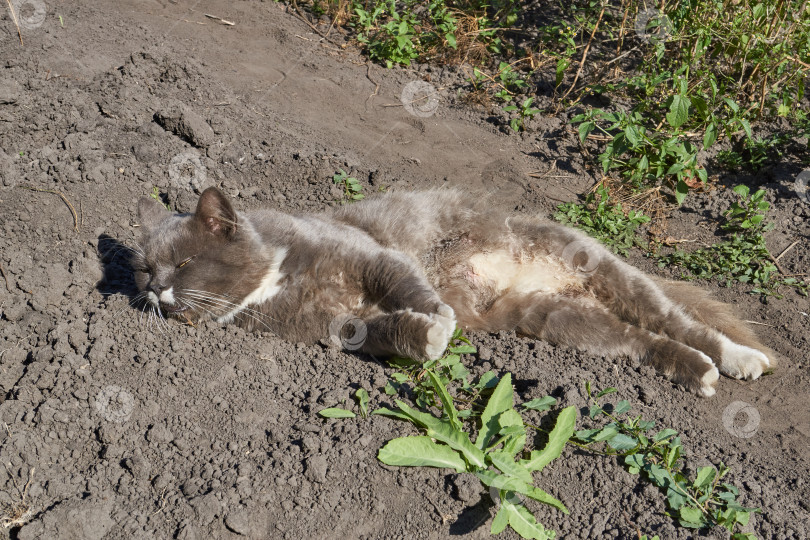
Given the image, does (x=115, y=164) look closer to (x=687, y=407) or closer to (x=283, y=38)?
(x=283, y=38)

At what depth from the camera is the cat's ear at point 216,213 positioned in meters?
2.98

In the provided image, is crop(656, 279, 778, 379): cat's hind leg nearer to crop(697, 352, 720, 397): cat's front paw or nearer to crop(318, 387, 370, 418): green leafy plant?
crop(697, 352, 720, 397): cat's front paw

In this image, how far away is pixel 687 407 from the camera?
117 inches

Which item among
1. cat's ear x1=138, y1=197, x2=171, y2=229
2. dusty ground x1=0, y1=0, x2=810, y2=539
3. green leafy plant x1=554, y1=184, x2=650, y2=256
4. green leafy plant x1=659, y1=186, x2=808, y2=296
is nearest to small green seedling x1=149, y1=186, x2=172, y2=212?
dusty ground x1=0, y1=0, x2=810, y2=539

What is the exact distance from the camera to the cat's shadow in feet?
11.3

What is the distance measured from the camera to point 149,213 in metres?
3.34

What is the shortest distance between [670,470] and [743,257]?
2013 mm

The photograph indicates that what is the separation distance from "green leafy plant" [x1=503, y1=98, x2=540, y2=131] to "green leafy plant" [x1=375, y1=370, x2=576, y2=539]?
2.75 metres

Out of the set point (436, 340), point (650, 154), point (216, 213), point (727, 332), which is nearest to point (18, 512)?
point (216, 213)

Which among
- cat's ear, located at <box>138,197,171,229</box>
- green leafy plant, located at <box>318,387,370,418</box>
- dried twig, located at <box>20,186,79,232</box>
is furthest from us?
dried twig, located at <box>20,186,79,232</box>

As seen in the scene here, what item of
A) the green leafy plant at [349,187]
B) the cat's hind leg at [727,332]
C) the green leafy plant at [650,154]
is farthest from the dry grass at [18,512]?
the green leafy plant at [650,154]

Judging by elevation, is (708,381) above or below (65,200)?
above

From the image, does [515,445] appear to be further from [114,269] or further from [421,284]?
[114,269]

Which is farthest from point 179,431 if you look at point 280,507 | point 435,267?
point 435,267
